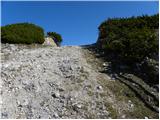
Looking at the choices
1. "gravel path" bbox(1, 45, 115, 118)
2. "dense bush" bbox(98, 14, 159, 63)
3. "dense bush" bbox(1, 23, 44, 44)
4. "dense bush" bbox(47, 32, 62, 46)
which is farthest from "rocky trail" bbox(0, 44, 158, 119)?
"dense bush" bbox(47, 32, 62, 46)

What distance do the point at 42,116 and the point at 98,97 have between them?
6.39ft

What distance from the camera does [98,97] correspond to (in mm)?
11359

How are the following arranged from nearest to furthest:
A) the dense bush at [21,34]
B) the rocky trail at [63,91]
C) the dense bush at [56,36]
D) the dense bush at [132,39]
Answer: the rocky trail at [63,91] → the dense bush at [132,39] → the dense bush at [21,34] → the dense bush at [56,36]

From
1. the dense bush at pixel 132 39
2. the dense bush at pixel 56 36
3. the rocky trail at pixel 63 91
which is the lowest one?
the rocky trail at pixel 63 91

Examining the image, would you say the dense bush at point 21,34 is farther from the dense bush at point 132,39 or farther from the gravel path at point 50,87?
the gravel path at point 50,87

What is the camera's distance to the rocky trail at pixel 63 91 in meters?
10.5

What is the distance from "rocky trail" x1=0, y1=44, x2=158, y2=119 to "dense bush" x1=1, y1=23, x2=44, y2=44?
4358mm

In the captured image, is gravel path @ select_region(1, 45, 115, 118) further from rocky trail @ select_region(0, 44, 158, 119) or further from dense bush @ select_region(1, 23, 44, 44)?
dense bush @ select_region(1, 23, 44, 44)

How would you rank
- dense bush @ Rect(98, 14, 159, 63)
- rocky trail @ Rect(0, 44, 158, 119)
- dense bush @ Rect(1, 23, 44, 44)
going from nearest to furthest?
rocky trail @ Rect(0, 44, 158, 119)
dense bush @ Rect(98, 14, 159, 63)
dense bush @ Rect(1, 23, 44, 44)

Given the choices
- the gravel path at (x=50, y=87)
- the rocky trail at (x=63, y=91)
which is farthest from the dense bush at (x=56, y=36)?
the rocky trail at (x=63, y=91)

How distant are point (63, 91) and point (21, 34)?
31.7 ft

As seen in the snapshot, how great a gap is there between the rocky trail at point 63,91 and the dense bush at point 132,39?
1053 mm

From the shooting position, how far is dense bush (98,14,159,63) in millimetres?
14531

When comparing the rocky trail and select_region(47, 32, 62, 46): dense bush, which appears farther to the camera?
select_region(47, 32, 62, 46): dense bush
